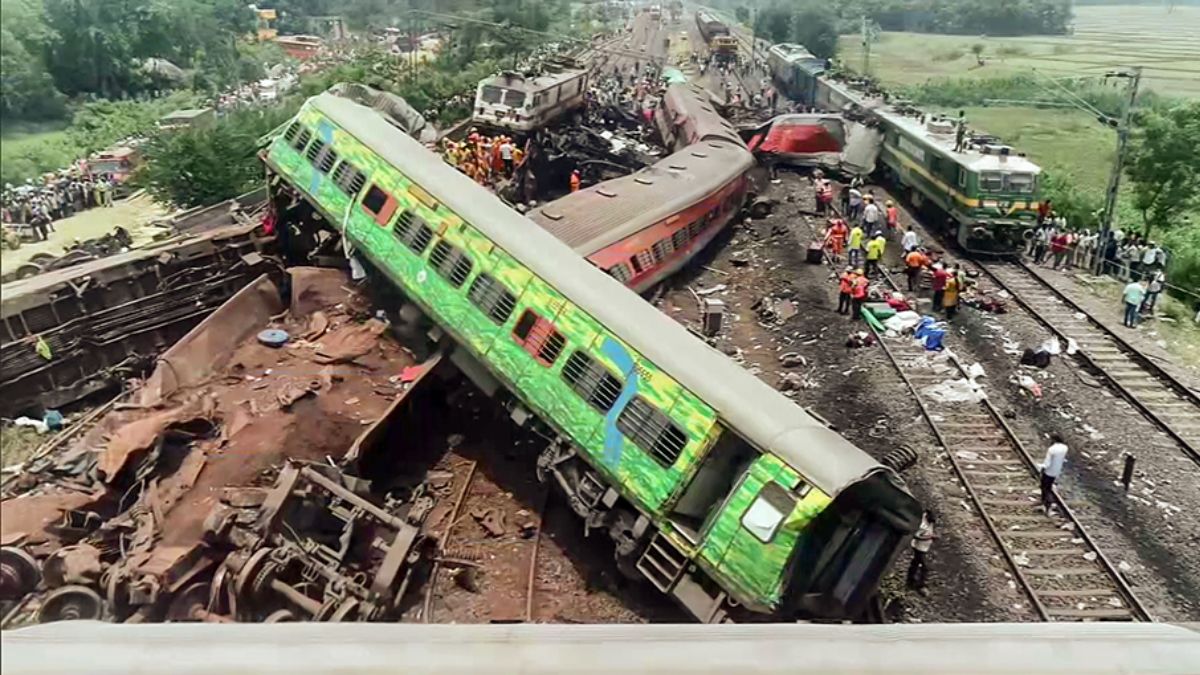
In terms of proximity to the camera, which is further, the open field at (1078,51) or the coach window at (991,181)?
the coach window at (991,181)

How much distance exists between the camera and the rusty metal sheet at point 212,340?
6.73m

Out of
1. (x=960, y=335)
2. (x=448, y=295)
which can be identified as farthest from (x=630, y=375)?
(x=960, y=335)

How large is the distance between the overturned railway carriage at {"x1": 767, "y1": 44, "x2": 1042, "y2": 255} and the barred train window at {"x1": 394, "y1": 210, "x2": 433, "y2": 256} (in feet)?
22.5

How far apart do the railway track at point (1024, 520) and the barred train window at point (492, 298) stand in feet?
14.2

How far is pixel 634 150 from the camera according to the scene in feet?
73.3

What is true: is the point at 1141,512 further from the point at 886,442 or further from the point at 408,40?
the point at 408,40

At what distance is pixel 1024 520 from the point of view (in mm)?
7762

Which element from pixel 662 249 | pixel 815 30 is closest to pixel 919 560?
pixel 815 30

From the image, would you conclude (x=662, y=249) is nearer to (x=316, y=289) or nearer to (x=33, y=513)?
(x=316, y=289)

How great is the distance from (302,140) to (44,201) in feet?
20.8

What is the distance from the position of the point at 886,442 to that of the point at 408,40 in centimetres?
555

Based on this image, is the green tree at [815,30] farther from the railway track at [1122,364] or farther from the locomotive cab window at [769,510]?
the locomotive cab window at [769,510]

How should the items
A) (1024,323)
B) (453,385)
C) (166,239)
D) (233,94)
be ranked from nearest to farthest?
(233,94) < (166,239) < (453,385) < (1024,323)

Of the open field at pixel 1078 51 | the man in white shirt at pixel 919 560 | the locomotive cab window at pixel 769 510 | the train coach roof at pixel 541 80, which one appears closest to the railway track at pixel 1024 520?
the man in white shirt at pixel 919 560
